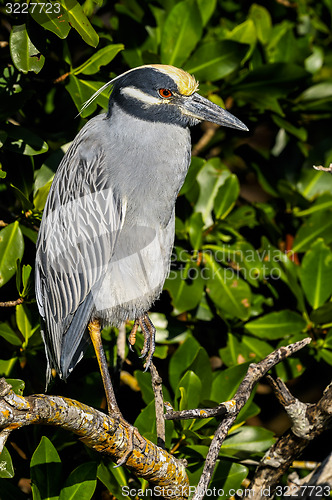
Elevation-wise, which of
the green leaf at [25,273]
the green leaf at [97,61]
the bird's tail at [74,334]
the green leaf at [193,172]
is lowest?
the bird's tail at [74,334]

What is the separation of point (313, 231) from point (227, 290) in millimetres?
635

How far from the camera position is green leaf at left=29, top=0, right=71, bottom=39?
2.03 m

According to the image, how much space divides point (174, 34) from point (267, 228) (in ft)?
3.58

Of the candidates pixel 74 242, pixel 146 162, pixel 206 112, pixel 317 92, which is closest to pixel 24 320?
pixel 74 242

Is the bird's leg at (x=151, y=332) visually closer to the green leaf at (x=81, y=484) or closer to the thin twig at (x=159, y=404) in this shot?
the thin twig at (x=159, y=404)

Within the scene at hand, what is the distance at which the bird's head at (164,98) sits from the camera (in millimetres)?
2246

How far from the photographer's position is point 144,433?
7.10 ft

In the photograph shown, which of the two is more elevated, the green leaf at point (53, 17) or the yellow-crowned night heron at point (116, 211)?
the green leaf at point (53, 17)

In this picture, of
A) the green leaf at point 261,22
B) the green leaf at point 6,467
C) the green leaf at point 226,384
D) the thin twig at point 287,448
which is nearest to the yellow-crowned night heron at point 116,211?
the green leaf at point 226,384

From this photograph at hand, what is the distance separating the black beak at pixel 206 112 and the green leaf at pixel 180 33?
504mm

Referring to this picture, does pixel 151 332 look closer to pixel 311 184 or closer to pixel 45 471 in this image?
pixel 45 471

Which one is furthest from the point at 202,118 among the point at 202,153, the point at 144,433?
the point at 144,433

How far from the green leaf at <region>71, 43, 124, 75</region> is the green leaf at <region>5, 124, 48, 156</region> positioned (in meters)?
0.37

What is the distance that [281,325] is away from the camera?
261cm
